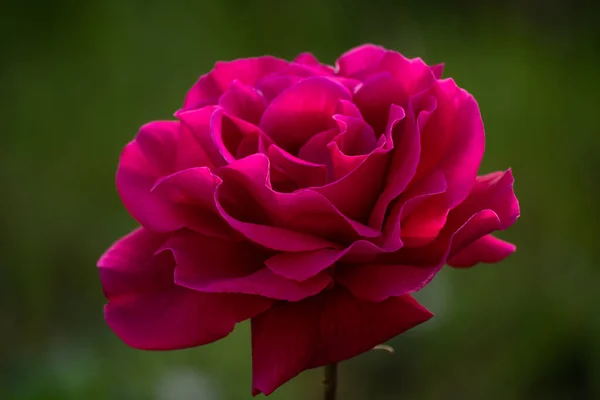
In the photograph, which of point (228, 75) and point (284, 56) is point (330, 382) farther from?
point (284, 56)

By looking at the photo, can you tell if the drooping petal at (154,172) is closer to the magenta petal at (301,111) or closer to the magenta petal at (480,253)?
the magenta petal at (301,111)

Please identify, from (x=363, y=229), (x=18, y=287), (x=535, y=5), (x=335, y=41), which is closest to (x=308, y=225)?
(x=363, y=229)

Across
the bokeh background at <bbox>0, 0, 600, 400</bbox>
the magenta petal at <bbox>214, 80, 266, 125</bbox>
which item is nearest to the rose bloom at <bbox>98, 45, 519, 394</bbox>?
the magenta petal at <bbox>214, 80, 266, 125</bbox>

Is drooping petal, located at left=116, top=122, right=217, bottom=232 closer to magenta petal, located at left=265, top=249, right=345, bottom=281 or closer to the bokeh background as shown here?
magenta petal, located at left=265, top=249, right=345, bottom=281

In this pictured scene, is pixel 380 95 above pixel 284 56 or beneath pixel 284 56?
above

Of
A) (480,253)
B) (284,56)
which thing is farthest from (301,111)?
(284,56)

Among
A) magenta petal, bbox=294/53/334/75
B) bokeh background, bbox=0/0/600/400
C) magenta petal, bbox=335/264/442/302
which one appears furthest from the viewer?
bokeh background, bbox=0/0/600/400
